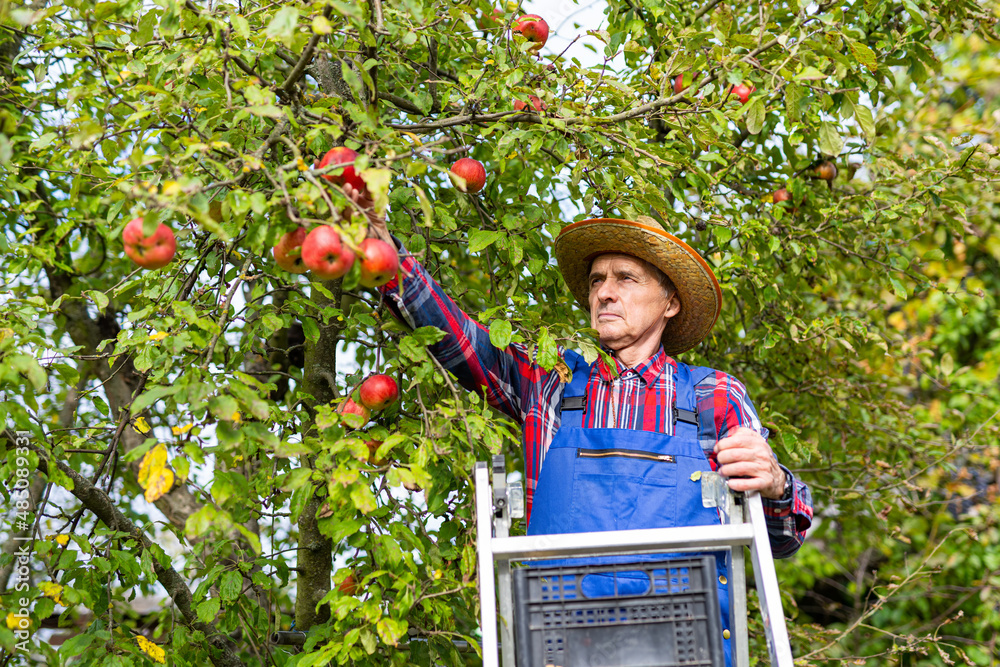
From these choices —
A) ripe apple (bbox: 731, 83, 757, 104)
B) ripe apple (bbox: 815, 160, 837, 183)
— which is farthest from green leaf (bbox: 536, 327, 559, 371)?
ripe apple (bbox: 815, 160, 837, 183)

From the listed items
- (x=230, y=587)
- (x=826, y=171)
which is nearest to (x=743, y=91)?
(x=826, y=171)

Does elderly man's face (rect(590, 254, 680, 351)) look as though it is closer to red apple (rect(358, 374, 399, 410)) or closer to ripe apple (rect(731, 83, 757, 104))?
red apple (rect(358, 374, 399, 410))

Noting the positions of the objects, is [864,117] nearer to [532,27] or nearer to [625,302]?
[625,302]

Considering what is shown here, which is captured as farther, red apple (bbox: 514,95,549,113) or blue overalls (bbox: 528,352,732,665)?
red apple (bbox: 514,95,549,113)

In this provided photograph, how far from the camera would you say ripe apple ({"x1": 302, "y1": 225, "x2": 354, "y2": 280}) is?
1.59 metres

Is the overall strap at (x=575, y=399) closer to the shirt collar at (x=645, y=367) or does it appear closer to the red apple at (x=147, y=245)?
the shirt collar at (x=645, y=367)

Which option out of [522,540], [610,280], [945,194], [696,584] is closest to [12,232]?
[610,280]

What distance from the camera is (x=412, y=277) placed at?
6.61 ft

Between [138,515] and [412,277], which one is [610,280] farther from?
[138,515]

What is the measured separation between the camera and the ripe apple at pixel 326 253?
5.22 feet

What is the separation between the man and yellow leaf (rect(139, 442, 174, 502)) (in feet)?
2.01

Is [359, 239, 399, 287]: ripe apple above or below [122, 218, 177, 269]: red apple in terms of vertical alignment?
below

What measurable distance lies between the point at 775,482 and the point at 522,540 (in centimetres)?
65

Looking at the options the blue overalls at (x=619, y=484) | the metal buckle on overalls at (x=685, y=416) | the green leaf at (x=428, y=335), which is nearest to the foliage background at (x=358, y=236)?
the green leaf at (x=428, y=335)
